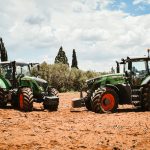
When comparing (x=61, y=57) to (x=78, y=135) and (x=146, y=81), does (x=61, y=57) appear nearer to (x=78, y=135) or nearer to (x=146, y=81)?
(x=146, y=81)

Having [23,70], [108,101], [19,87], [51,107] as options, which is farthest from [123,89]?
[23,70]

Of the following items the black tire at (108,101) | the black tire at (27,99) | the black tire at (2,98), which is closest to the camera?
the black tire at (108,101)

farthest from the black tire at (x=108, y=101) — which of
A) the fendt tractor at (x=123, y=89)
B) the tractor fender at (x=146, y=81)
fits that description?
the tractor fender at (x=146, y=81)

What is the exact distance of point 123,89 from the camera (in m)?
16.1

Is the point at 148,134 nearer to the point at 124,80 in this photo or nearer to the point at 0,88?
the point at 124,80

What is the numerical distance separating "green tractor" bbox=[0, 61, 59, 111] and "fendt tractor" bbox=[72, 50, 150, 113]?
209 cm


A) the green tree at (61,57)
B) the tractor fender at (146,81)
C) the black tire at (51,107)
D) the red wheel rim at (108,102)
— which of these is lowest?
the black tire at (51,107)

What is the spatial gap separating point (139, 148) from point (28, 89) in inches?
385

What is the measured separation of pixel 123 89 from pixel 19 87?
5.22 m

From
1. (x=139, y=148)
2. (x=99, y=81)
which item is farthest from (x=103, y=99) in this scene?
(x=139, y=148)

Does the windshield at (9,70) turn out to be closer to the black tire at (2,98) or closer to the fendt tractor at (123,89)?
the black tire at (2,98)

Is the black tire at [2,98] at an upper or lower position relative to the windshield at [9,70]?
lower

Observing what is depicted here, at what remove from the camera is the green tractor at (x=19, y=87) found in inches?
686

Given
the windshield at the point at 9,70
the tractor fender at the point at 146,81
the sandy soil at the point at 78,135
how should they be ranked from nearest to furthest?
the sandy soil at the point at 78,135
the tractor fender at the point at 146,81
the windshield at the point at 9,70
